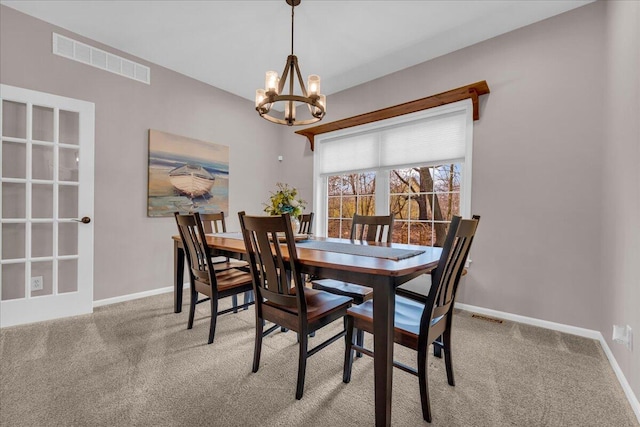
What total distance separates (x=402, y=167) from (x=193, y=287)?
2675mm

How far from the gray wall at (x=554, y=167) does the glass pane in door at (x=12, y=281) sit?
429 cm

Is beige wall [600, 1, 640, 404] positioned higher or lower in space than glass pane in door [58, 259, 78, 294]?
higher

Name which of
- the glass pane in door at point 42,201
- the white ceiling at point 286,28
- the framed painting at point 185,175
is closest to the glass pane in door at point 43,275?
the glass pane in door at point 42,201

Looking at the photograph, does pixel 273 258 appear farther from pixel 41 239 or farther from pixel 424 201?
pixel 41 239

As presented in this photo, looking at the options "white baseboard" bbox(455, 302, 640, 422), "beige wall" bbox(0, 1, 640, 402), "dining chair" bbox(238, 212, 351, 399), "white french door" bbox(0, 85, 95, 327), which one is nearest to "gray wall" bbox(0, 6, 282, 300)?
"beige wall" bbox(0, 1, 640, 402)

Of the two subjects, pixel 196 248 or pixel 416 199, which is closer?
pixel 196 248

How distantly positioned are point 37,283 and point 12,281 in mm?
167

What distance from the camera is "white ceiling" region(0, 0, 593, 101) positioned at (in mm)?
2521

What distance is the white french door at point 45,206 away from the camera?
2557mm

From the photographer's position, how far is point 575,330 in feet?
8.00

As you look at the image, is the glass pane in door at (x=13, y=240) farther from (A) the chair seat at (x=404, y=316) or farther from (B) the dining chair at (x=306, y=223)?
(A) the chair seat at (x=404, y=316)

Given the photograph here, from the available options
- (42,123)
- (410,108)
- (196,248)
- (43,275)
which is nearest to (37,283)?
(43,275)

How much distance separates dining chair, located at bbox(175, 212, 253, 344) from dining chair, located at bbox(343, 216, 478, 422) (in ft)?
3.55

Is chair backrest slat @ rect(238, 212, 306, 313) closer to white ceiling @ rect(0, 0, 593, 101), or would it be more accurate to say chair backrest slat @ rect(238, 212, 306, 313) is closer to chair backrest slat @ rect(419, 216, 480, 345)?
chair backrest slat @ rect(419, 216, 480, 345)
